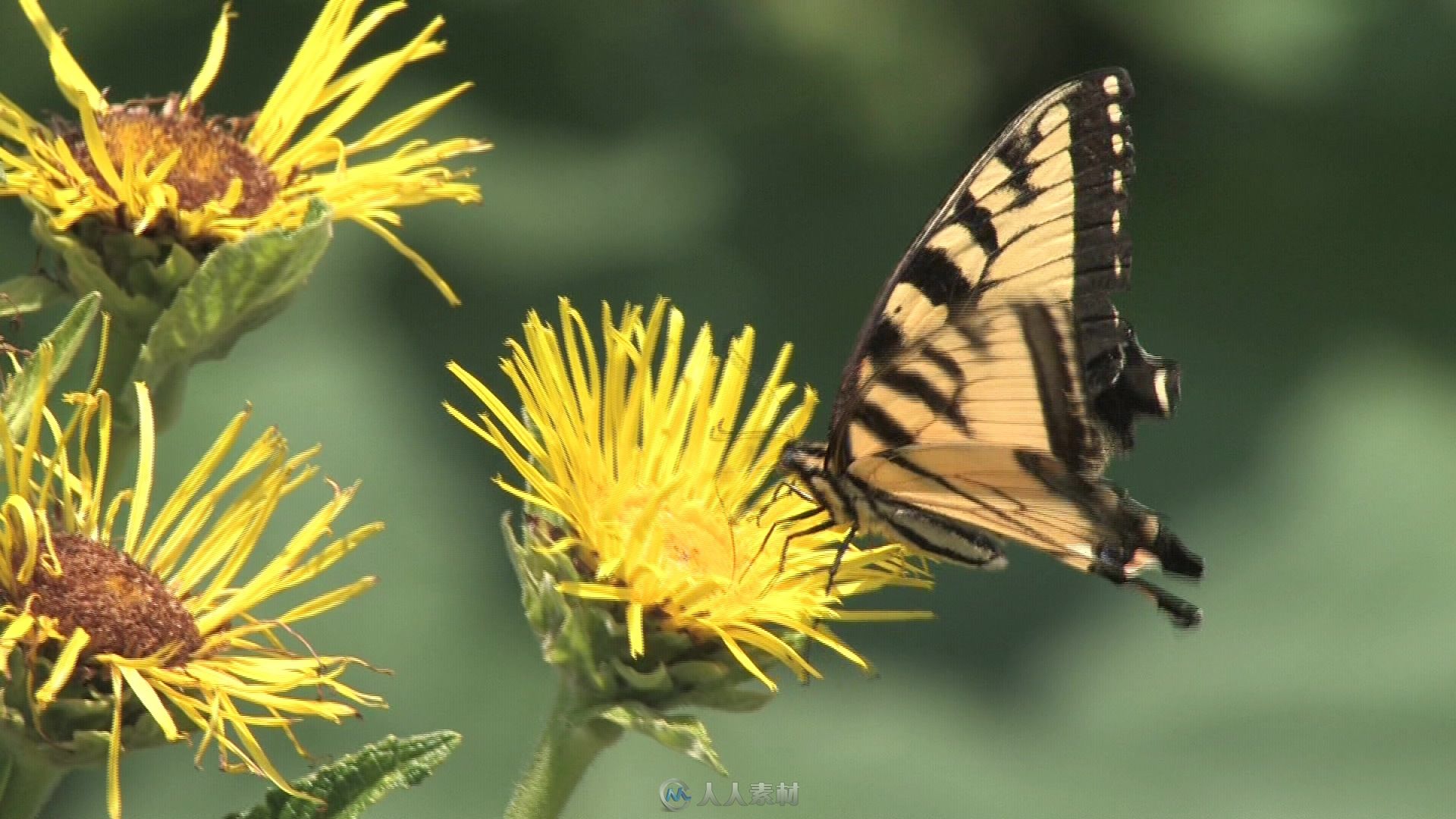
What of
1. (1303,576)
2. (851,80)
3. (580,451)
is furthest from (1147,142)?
(580,451)

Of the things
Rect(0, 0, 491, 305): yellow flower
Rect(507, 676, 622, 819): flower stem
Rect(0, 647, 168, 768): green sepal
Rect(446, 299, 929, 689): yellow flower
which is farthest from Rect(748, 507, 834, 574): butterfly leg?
Rect(0, 647, 168, 768): green sepal

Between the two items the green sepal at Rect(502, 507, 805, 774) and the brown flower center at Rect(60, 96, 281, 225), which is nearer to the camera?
the green sepal at Rect(502, 507, 805, 774)

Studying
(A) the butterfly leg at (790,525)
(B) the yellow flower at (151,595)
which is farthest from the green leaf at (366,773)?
(A) the butterfly leg at (790,525)

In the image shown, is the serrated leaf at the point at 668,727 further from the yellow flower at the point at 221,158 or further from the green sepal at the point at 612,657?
the yellow flower at the point at 221,158

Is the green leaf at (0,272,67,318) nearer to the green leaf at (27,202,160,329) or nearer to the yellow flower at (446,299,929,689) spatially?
the green leaf at (27,202,160,329)

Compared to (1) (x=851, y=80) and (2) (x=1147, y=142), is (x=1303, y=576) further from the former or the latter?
(1) (x=851, y=80)
